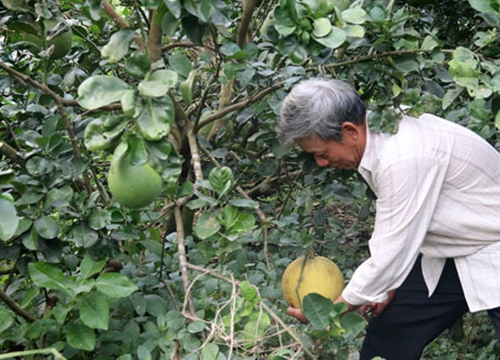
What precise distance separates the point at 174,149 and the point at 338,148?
645 millimetres

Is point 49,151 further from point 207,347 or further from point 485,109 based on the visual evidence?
point 485,109

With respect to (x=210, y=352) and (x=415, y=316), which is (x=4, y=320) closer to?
(x=210, y=352)

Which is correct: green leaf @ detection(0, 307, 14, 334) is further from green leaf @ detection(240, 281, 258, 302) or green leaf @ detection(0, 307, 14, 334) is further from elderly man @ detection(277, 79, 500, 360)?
elderly man @ detection(277, 79, 500, 360)

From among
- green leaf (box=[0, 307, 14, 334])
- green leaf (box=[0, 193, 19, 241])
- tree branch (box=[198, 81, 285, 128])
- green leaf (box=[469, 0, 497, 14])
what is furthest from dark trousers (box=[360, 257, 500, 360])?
green leaf (box=[0, 193, 19, 241])

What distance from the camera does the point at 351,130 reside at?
201cm

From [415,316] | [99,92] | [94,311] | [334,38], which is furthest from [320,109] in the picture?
[415,316]

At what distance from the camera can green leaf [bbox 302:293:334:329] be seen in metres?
1.73

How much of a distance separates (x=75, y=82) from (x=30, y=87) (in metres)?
0.37

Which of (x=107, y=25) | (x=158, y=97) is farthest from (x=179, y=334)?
(x=107, y=25)

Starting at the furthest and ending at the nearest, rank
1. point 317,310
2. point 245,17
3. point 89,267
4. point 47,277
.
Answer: point 245,17 < point 89,267 < point 47,277 < point 317,310

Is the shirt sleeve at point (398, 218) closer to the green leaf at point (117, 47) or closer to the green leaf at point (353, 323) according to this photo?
the green leaf at point (353, 323)

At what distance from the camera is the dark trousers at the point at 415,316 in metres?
2.39

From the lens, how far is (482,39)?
1780 millimetres

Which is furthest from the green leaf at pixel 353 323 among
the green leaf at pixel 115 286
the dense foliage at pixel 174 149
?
the green leaf at pixel 115 286
